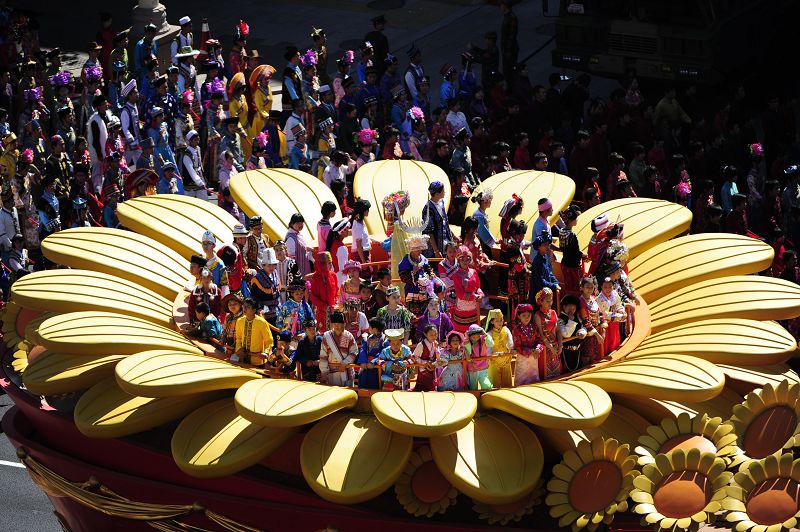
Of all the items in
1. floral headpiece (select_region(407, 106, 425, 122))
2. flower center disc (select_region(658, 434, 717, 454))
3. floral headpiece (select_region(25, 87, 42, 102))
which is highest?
floral headpiece (select_region(25, 87, 42, 102))

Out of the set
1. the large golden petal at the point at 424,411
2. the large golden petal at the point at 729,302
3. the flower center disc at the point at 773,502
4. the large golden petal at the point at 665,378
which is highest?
the large golden petal at the point at 729,302

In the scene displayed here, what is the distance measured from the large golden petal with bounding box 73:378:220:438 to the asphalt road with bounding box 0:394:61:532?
3.35 metres

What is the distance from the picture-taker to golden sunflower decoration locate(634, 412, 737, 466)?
40.0 feet

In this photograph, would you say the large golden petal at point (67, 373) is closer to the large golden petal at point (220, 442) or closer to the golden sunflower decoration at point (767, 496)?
the large golden petal at point (220, 442)

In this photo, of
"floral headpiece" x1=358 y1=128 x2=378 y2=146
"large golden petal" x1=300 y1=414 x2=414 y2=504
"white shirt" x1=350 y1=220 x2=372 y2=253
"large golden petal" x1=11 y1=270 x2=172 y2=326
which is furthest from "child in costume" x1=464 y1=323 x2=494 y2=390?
"floral headpiece" x1=358 y1=128 x2=378 y2=146

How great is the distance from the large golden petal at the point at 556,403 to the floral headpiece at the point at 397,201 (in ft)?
12.0

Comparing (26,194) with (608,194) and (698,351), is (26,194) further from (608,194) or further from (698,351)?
(698,351)

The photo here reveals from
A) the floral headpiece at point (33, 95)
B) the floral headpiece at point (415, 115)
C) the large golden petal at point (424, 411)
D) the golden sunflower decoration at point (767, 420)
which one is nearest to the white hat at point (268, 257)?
the large golden petal at point (424, 411)

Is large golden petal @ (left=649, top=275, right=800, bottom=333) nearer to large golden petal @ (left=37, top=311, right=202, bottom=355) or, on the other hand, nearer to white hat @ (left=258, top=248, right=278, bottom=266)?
white hat @ (left=258, top=248, right=278, bottom=266)

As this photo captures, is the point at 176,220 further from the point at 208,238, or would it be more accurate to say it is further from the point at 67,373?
the point at 67,373

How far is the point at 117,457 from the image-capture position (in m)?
13.1

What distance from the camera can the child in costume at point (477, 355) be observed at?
42.8 ft

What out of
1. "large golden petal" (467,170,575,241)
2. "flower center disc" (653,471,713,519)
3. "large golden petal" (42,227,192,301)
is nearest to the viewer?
"flower center disc" (653,471,713,519)

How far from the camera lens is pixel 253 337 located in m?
13.6
